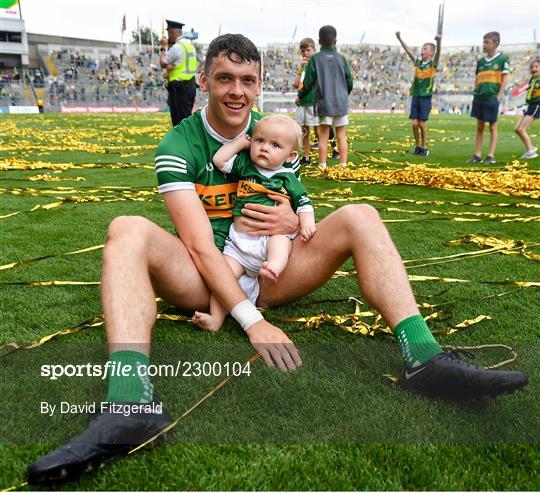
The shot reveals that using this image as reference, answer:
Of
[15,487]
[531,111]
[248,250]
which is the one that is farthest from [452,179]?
[15,487]

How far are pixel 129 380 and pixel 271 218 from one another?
1.08 m

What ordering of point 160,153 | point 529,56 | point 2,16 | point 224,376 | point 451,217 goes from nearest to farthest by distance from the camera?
1. point 224,376
2. point 160,153
3. point 451,217
4. point 2,16
5. point 529,56

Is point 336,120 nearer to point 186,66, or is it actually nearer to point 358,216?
point 186,66

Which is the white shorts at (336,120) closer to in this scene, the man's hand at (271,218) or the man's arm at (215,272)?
the man's hand at (271,218)

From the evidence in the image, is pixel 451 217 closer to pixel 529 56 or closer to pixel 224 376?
pixel 224 376

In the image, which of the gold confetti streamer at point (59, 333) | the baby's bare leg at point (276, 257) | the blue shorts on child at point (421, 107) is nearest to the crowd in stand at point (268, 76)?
the blue shorts on child at point (421, 107)

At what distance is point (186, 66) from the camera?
A: 8.79 m

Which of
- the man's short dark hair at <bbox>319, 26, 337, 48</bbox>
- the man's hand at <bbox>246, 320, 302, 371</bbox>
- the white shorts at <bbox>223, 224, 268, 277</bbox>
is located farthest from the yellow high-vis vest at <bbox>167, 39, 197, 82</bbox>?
the man's hand at <bbox>246, 320, 302, 371</bbox>

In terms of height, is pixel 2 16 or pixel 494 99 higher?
pixel 2 16

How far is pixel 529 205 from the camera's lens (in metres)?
5.43

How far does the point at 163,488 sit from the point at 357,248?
1.20 m

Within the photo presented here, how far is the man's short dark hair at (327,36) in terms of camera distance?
7766mm

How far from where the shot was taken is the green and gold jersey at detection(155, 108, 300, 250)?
239cm

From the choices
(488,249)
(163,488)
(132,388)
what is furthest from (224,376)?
(488,249)
